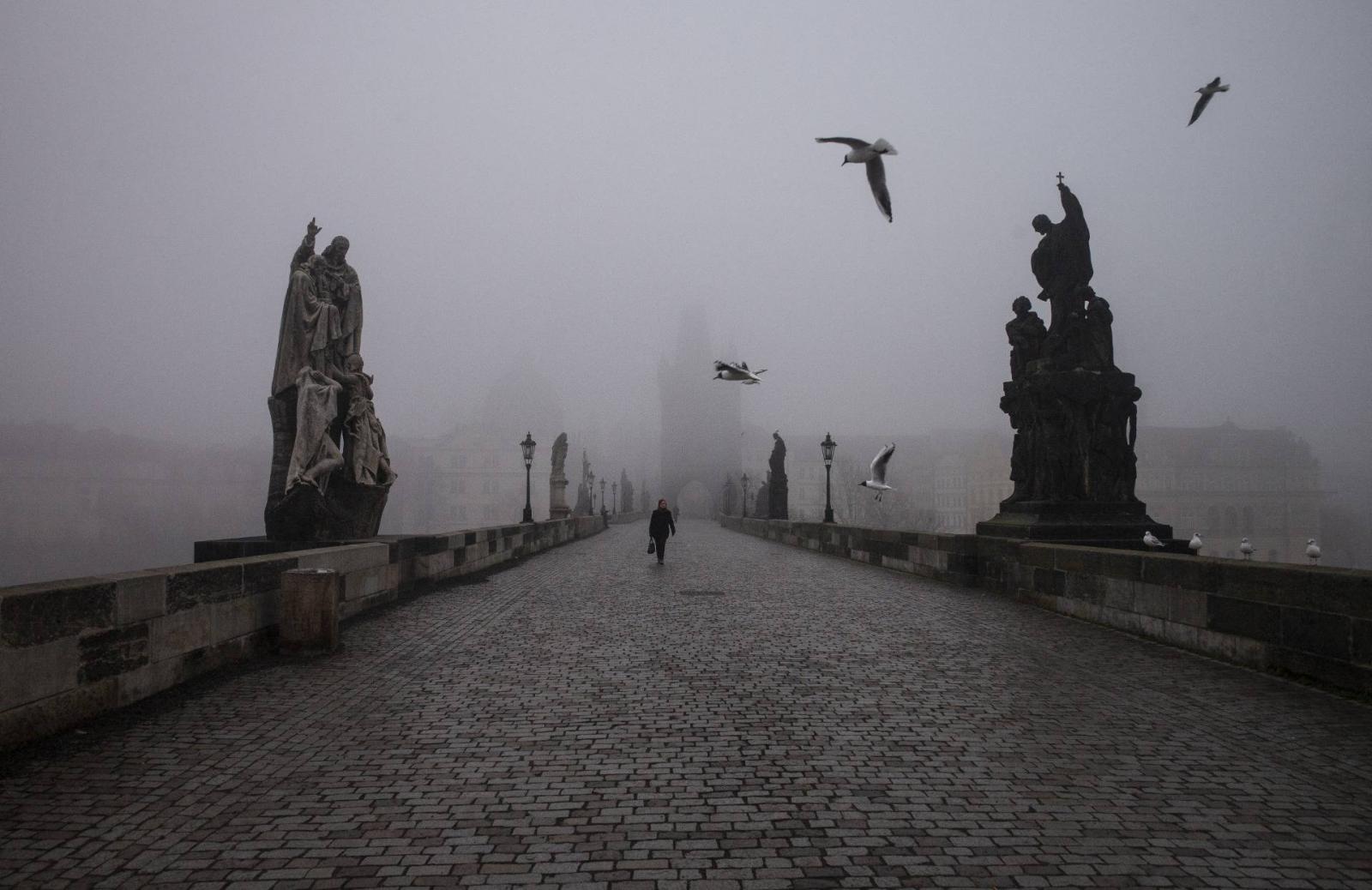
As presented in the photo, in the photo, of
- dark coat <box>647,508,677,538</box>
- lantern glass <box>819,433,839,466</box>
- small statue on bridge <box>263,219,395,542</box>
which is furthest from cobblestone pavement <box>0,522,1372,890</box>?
lantern glass <box>819,433,839,466</box>

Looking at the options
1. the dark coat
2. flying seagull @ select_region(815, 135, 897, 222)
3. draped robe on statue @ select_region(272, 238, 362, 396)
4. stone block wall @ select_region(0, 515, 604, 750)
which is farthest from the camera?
the dark coat

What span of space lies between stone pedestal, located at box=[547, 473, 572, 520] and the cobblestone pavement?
107ft

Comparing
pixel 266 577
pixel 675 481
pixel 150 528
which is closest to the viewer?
pixel 266 577

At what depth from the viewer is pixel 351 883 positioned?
9.22 feet

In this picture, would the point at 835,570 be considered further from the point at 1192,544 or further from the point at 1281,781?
the point at 1281,781

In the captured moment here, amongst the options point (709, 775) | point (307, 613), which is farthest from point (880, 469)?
point (709, 775)

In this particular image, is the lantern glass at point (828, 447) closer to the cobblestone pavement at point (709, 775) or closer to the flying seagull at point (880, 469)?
the flying seagull at point (880, 469)

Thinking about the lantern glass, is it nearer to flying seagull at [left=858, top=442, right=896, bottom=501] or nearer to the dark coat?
the dark coat

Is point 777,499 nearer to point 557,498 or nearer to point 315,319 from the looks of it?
point 557,498

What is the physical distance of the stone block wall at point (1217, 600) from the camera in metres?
5.50

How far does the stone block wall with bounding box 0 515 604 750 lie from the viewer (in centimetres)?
419

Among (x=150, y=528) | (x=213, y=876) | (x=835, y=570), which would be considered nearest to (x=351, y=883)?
(x=213, y=876)

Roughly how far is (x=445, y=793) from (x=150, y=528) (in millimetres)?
34575

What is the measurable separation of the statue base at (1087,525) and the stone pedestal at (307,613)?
9.15 m
